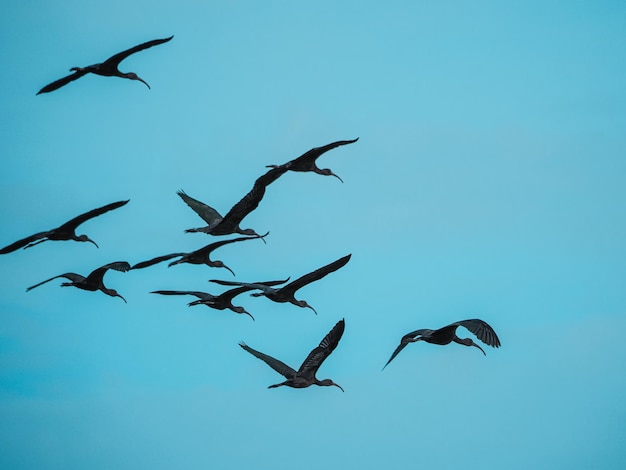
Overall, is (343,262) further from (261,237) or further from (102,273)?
(102,273)

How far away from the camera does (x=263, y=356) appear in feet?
190

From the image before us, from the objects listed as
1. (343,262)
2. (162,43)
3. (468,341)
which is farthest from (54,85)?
(468,341)

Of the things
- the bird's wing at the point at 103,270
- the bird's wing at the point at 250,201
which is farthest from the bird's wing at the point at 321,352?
the bird's wing at the point at 103,270

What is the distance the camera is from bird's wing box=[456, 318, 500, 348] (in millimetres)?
52812

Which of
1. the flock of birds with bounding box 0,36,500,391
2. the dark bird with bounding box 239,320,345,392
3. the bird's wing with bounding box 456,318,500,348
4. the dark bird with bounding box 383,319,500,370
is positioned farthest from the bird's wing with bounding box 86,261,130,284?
the bird's wing with bounding box 456,318,500,348

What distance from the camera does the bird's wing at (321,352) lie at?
5466 centimetres

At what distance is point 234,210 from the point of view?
58.1m

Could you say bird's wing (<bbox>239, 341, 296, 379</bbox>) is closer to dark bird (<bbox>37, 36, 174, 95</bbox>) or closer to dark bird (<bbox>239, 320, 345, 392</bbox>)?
dark bird (<bbox>239, 320, 345, 392</bbox>)

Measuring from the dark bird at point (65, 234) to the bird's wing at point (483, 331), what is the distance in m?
14.0

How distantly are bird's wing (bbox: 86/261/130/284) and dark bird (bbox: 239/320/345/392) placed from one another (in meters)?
6.85

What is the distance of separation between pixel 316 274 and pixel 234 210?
16.4 feet

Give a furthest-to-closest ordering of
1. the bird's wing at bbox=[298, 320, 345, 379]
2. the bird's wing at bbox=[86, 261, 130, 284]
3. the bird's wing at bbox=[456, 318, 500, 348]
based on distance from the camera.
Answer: the bird's wing at bbox=[86, 261, 130, 284], the bird's wing at bbox=[298, 320, 345, 379], the bird's wing at bbox=[456, 318, 500, 348]

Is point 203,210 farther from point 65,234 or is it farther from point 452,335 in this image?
point 452,335

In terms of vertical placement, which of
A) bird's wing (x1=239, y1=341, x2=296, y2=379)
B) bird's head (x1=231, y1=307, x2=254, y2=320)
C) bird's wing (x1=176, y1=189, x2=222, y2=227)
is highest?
bird's wing (x1=176, y1=189, x2=222, y2=227)
